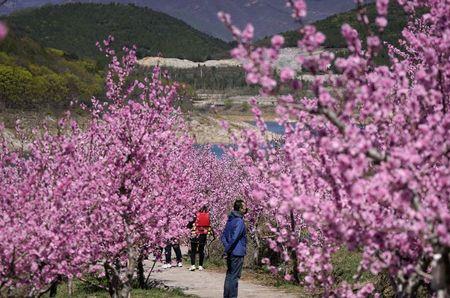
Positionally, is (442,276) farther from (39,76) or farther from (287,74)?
(39,76)

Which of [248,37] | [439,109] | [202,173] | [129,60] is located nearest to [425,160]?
[439,109]

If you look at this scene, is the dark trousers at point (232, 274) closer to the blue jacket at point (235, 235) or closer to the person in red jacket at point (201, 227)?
the blue jacket at point (235, 235)

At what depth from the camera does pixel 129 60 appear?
474 inches

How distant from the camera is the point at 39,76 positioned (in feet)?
391

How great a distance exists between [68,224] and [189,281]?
10024 millimetres

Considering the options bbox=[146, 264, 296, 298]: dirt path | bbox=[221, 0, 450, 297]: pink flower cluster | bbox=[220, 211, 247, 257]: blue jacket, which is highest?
bbox=[221, 0, 450, 297]: pink flower cluster

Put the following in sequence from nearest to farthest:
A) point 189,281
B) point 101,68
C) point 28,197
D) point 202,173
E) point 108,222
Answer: point 28,197 < point 108,222 < point 189,281 < point 202,173 < point 101,68

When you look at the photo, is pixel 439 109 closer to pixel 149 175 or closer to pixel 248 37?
pixel 248 37

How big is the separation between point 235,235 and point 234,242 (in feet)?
0.48

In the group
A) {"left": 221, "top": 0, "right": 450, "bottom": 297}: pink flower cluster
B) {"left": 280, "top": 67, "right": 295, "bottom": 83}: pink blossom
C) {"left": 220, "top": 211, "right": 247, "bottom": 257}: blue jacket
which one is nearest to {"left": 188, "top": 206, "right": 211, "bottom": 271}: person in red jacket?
{"left": 220, "top": 211, "right": 247, "bottom": 257}: blue jacket

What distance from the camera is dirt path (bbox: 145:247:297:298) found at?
14984 millimetres

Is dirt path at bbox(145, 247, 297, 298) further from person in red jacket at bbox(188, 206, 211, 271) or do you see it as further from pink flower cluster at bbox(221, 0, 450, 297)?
pink flower cluster at bbox(221, 0, 450, 297)

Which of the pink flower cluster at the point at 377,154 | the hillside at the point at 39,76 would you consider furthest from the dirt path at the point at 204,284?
the hillside at the point at 39,76

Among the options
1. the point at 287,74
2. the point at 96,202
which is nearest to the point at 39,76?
the point at 96,202
